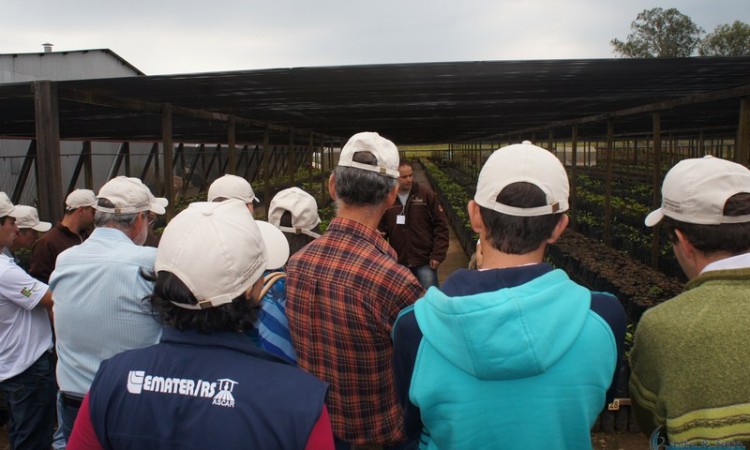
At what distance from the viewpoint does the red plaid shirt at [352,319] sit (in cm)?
194

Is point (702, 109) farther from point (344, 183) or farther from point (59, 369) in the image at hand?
point (59, 369)

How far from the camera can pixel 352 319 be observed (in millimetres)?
1946

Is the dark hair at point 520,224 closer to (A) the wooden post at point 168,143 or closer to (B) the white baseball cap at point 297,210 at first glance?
(B) the white baseball cap at point 297,210

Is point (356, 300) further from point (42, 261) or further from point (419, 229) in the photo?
point (419, 229)

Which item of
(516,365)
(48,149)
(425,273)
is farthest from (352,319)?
(425,273)

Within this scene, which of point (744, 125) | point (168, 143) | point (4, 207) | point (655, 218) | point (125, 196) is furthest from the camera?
point (168, 143)

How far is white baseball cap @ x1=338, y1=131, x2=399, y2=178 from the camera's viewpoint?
2043 mm

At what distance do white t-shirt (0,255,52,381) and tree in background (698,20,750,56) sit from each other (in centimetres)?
5432

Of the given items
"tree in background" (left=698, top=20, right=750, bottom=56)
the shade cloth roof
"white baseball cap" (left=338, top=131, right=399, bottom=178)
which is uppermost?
"tree in background" (left=698, top=20, right=750, bottom=56)

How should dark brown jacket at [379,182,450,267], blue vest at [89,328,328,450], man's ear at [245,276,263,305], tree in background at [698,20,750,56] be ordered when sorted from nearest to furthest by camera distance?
blue vest at [89,328,328,450]
man's ear at [245,276,263,305]
dark brown jacket at [379,182,450,267]
tree in background at [698,20,750,56]

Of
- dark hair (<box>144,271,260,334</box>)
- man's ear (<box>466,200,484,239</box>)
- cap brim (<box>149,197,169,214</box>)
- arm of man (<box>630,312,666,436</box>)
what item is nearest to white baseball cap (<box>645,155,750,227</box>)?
arm of man (<box>630,312,666,436</box>)

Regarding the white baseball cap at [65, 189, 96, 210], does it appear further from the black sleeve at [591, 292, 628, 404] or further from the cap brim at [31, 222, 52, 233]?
the black sleeve at [591, 292, 628, 404]

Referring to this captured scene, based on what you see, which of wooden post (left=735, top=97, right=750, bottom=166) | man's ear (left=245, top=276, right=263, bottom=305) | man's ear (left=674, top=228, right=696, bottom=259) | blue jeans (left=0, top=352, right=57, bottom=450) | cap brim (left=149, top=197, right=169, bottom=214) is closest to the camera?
man's ear (left=245, top=276, right=263, bottom=305)

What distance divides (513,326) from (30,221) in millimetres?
4112
